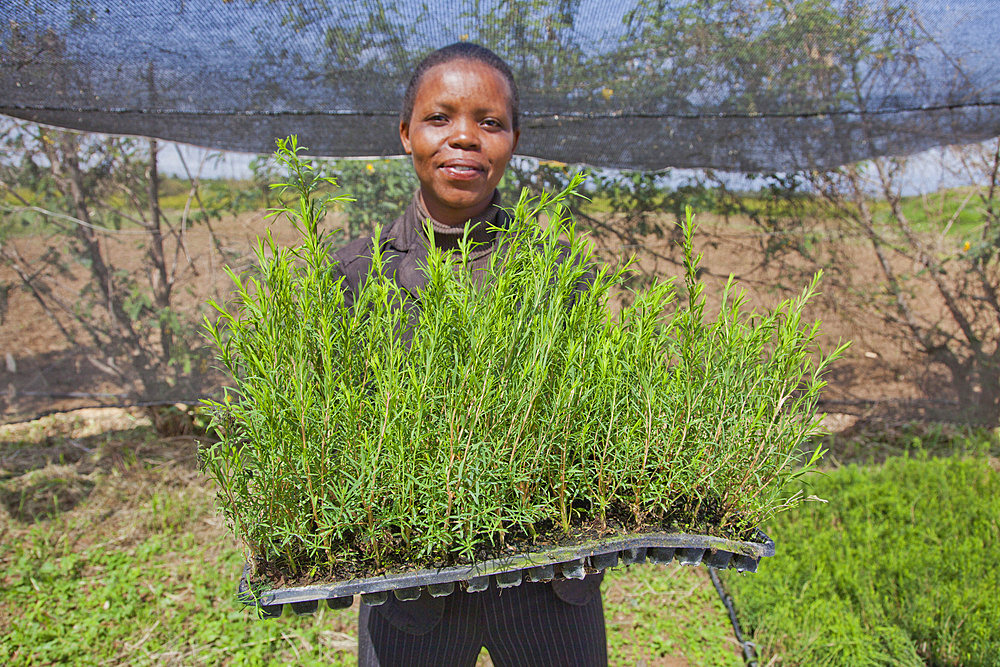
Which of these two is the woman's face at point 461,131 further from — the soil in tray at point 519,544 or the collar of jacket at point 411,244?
the soil in tray at point 519,544

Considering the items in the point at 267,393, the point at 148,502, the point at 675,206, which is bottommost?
the point at 148,502

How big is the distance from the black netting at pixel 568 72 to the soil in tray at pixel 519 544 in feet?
9.58

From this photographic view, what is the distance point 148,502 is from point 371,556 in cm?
355

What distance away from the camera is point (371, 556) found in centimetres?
104

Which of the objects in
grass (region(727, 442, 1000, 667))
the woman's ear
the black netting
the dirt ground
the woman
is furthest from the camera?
the dirt ground

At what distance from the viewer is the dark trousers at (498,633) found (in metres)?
1.46

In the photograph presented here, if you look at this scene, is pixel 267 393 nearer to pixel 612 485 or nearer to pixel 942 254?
pixel 612 485

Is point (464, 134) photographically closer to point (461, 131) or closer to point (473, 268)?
point (461, 131)

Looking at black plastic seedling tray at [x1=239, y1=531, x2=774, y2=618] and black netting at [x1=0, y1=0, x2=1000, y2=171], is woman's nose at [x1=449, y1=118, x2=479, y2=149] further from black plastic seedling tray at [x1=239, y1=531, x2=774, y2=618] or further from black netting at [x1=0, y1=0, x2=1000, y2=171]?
black netting at [x1=0, y1=0, x2=1000, y2=171]

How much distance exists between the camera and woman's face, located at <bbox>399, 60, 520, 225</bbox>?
155 cm

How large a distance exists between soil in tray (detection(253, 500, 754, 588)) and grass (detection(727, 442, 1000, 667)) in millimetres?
1888

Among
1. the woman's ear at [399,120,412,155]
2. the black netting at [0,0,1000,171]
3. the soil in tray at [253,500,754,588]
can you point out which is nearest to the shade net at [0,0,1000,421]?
the black netting at [0,0,1000,171]

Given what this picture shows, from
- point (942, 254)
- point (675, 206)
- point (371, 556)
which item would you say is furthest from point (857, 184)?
point (371, 556)

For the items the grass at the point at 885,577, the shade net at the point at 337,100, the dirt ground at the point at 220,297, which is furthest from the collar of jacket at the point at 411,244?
the grass at the point at 885,577
